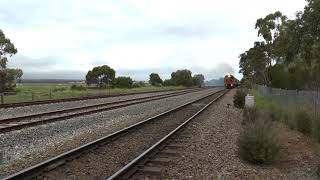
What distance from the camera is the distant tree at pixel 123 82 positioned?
10763cm

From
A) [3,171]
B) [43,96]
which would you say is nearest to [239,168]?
[3,171]

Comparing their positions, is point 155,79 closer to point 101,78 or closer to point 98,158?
point 101,78

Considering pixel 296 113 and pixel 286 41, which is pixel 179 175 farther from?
pixel 286 41

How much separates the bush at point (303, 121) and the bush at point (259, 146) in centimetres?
599

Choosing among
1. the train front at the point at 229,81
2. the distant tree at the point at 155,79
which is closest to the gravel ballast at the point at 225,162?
the train front at the point at 229,81

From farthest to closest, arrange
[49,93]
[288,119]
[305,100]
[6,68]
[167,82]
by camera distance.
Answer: [167,82] < [6,68] < [49,93] < [305,100] < [288,119]

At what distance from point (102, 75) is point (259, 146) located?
4076 inches

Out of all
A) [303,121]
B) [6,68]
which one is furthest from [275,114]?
[6,68]

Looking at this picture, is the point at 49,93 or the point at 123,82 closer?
the point at 49,93

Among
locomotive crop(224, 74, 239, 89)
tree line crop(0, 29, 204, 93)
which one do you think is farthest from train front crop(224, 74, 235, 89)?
tree line crop(0, 29, 204, 93)

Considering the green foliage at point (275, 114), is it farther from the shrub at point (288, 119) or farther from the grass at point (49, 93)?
the grass at point (49, 93)

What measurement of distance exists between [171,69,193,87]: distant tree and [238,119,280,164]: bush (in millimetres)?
143342

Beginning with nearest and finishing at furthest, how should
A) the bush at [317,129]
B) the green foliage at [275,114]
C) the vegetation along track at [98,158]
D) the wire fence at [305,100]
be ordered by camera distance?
1. the vegetation along track at [98,158]
2. the bush at [317,129]
3. the wire fence at [305,100]
4. the green foliage at [275,114]

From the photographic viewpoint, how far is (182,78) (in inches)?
6289
